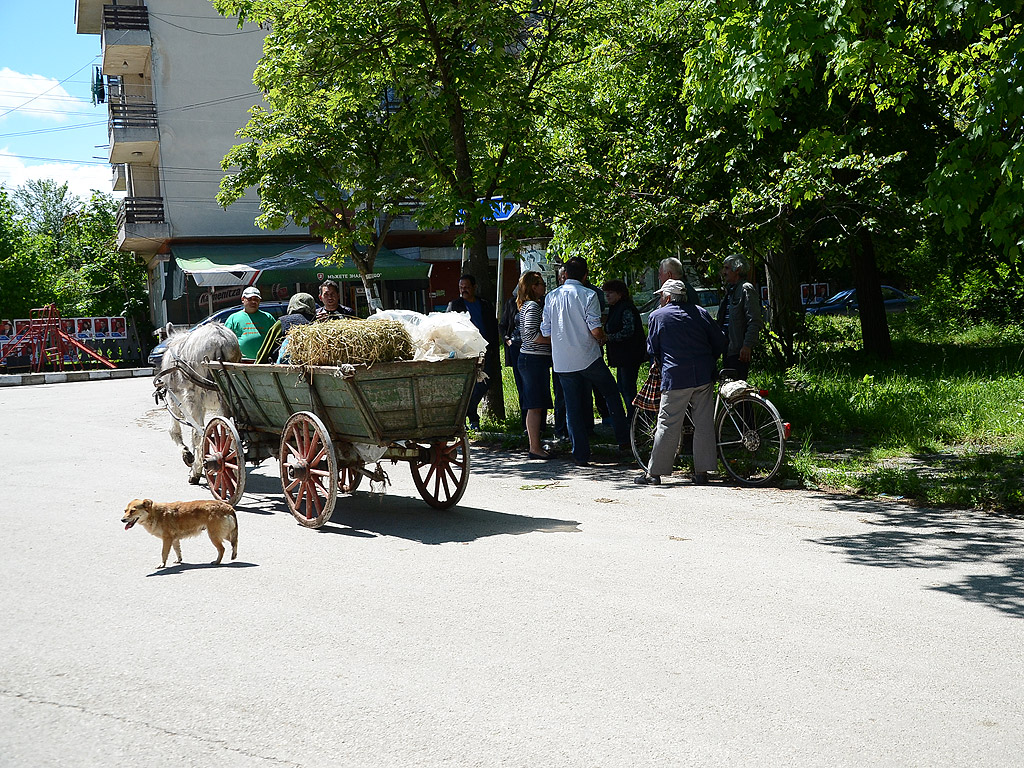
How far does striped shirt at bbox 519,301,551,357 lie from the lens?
1184cm

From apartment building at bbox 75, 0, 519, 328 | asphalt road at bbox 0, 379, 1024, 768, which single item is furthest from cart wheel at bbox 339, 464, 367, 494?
apartment building at bbox 75, 0, 519, 328

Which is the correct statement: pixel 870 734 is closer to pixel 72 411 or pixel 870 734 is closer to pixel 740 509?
pixel 740 509

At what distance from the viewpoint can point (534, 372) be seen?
38.9 feet

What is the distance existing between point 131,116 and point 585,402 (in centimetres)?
3302

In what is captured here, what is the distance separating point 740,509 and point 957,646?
143 inches

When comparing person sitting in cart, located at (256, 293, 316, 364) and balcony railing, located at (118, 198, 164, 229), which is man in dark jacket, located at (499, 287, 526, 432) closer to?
person sitting in cart, located at (256, 293, 316, 364)

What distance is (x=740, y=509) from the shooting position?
8.55m

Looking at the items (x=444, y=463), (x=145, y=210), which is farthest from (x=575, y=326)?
(x=145, y=210)

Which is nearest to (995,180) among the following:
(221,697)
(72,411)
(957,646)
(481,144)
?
(957,646)

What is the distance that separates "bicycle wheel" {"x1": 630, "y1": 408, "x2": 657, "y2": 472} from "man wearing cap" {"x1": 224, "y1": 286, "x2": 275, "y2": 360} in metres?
4.12

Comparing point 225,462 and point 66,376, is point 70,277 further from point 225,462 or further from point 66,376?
point 225,462

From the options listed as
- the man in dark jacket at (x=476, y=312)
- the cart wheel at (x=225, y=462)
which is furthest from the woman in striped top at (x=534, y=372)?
the cart wheel at (x=225, y=462)

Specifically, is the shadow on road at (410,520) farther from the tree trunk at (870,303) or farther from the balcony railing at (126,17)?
the balcony railing at (126,17)

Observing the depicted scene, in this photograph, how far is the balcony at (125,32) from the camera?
37.2m
